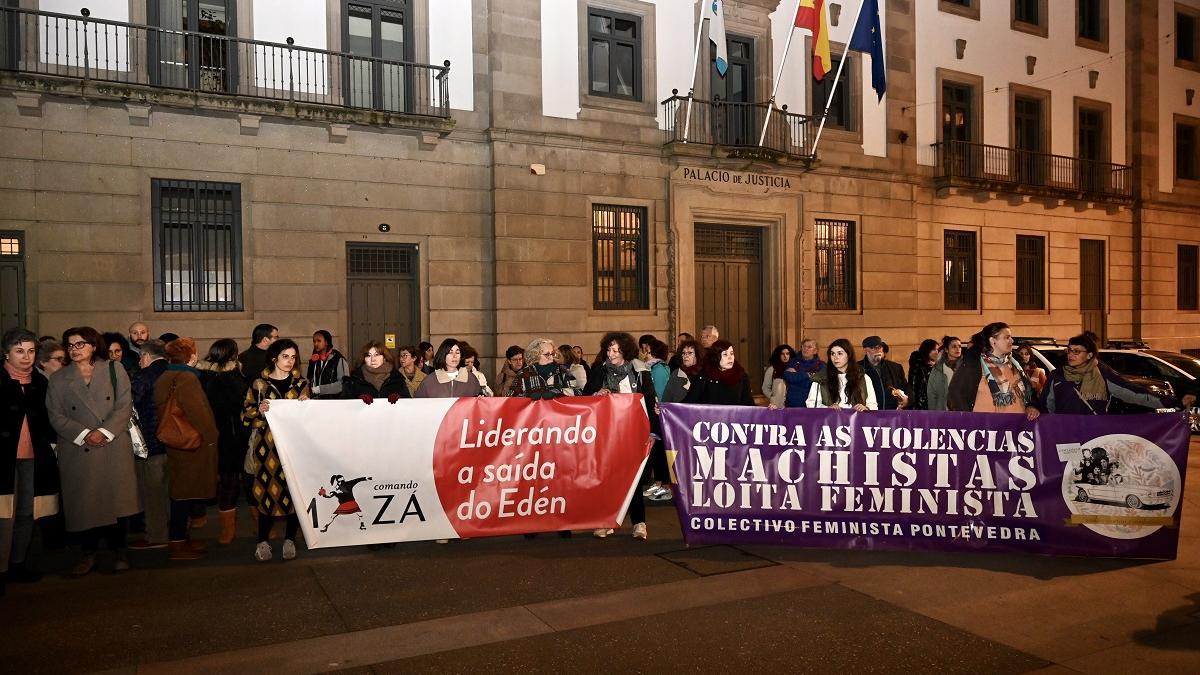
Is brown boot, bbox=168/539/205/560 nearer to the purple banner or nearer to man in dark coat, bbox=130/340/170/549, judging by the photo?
man in dark coat, bbox=130/340/170/549

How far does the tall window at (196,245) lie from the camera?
13453mm

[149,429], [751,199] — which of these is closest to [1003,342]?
→ [149,429]

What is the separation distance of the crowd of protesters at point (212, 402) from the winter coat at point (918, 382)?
7.63 ft

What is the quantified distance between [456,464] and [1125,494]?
17.8 ft

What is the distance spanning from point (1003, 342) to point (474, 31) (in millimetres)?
11592

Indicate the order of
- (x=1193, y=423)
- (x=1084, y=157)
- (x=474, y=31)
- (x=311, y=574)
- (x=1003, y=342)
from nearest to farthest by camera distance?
(x=311, y=574) < (x=1003, y=342) < (x=1193, y=423) < (x=474, y=31) < (x=1084, y=157)

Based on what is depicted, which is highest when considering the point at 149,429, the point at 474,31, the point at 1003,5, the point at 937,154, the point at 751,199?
the point at 1003,5

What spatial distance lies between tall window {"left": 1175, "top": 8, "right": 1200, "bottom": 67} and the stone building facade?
0.72 m

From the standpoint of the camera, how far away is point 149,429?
7.09m

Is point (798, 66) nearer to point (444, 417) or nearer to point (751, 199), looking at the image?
point (751, 199)

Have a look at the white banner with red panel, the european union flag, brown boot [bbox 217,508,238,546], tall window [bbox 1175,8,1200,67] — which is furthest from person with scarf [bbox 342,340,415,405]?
tall window [bbox 1175,8,1200,67]

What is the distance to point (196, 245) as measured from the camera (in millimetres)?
13711

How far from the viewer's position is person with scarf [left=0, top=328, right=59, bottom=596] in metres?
6.02

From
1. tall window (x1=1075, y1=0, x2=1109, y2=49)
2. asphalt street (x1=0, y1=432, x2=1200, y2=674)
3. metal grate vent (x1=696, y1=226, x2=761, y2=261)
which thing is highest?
tall window (x1=1075, y1=0, x2=1109, y2=49)
